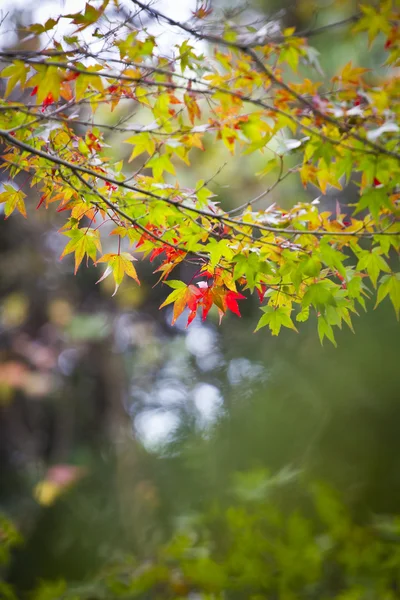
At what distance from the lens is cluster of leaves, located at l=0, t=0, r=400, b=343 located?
1159mm

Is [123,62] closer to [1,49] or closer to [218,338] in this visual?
[1,49]

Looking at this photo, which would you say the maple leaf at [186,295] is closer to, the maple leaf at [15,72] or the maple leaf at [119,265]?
the maple leaf at [119,265]

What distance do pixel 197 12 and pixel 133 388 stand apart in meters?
4.16

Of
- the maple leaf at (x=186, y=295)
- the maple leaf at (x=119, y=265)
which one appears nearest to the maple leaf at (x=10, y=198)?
the maple leaf at (x=119, y=265)

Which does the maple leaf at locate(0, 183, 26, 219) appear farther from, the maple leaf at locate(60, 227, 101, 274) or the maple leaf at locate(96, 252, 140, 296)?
the maple leaf at locate(96, 252, 140, 296)

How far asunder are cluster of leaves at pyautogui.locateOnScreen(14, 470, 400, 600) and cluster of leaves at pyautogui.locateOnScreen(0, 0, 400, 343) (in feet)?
5.41

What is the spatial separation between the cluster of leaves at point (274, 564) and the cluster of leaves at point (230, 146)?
5.41 feet

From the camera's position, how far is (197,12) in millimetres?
1253

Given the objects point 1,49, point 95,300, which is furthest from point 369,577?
point 95,300

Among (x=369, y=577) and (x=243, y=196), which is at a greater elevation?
(x=243, y=196)

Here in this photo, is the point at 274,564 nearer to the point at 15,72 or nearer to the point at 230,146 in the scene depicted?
the point at 230,146

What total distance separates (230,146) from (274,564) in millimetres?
2175

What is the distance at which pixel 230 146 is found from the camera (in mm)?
1360

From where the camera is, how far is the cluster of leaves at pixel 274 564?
7.85 feet
